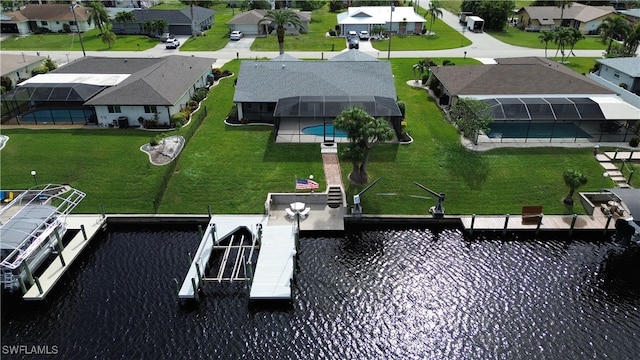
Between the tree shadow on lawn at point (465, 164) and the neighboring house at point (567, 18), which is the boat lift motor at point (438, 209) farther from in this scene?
the neighboring house at point (567, 18)

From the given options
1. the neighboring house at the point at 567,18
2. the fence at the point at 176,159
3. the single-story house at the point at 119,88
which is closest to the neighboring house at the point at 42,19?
the single-story house at the point at 119,88

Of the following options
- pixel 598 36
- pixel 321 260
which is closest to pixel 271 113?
pixel 321 260

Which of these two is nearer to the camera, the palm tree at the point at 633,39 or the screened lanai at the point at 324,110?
the screened lanai at the point at 324,110

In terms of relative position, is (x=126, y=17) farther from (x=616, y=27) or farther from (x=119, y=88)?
(x=616, y=27)

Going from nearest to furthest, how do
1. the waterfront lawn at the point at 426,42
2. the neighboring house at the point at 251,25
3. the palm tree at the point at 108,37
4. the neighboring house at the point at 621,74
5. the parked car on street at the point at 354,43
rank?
the neighboring house at the point at 621,74 < the palm tree at the point at 108,37 < the parked car on street at the point at 354,43 < the waterfront lawn at the point at 426,42 < the neighboring house at the point at 251,25

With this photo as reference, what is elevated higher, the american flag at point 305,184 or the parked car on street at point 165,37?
the parked car on street at point 165,37

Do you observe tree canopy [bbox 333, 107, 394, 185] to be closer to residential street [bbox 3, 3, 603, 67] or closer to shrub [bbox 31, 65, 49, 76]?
residential street [bbox 3, 3, 603, 67]

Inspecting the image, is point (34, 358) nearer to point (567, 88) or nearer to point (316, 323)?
point (316, 323)
